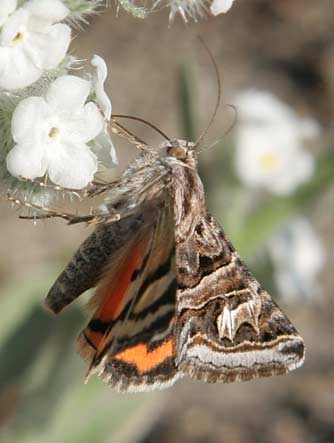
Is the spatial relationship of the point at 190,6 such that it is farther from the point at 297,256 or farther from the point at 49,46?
the point at 297,256

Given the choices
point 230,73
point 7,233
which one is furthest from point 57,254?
point 230,73

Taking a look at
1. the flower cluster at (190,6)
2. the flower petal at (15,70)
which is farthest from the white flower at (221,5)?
the flower petal at (15,70)

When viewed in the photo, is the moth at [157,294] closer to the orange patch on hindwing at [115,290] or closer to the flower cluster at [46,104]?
the orange patch on hindwing at [115,290]

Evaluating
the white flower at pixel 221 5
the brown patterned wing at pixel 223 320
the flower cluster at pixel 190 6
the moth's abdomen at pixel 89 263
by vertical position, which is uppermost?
the white flower at pixel 221 5

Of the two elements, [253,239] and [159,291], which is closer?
[159,291]

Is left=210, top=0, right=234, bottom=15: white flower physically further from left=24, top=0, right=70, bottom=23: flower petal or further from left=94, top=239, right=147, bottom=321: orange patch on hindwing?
left=94, top=239, right=147, bottom=321: orange patch on hindwing

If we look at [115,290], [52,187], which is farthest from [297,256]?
[52,187]

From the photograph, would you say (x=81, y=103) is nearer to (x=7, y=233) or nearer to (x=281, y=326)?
(x=281, y=326)
